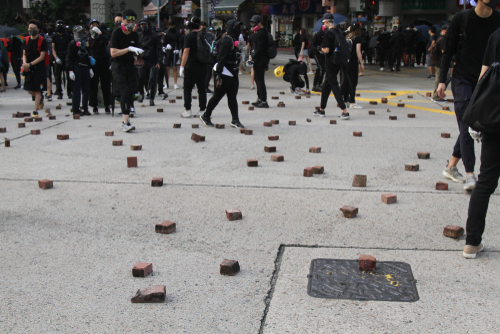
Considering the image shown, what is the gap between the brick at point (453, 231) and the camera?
4277 mm

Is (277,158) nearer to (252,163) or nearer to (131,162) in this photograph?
(252,163)

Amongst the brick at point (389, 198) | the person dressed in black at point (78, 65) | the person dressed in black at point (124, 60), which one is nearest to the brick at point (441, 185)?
the brick at point (389, 198)

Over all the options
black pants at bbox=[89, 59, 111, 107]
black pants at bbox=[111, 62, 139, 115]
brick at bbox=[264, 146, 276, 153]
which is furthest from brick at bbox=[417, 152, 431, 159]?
black pants at bbox=[89, 59, 111, 107]

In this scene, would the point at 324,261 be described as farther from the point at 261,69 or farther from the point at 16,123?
the point at 261,69

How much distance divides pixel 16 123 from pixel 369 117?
6703mm

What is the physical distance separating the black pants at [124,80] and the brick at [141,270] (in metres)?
5.85

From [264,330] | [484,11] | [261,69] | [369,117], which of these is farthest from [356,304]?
[261,69]

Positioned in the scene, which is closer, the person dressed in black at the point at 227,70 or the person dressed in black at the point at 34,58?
the person dressed in black at the point at 227,70

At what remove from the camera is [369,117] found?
10984mm

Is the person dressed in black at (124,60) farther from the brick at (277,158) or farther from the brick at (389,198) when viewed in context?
the brick at (389,198)

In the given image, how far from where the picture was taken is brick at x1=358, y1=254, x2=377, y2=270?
3654mm

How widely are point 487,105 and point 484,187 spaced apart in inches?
22.8

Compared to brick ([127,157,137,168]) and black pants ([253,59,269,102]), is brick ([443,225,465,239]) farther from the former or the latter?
black pants ([253,59,269,102])

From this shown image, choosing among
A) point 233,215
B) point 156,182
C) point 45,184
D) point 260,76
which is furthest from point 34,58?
point 233,215
